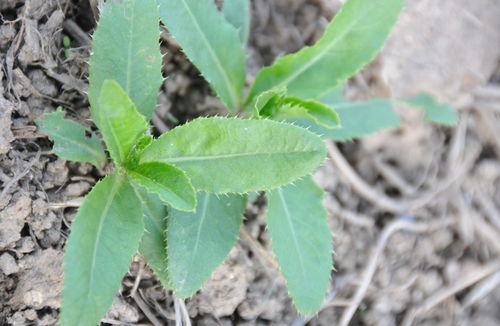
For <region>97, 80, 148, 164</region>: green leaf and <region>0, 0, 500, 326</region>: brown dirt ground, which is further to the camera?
<region>0, 0, 500, 326</region>: brown dirt ground

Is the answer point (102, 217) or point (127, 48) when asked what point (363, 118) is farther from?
point (102, 217)

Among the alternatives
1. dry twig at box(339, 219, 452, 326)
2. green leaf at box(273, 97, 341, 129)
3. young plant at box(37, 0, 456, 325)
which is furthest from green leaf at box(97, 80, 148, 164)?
dry twig at box(339, 219, 452, 326)

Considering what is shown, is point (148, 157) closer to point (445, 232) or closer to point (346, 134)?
point (346, 134)

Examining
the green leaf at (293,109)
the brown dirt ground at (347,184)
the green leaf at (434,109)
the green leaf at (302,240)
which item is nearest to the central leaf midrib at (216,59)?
the brown dirt ground at (347,184)

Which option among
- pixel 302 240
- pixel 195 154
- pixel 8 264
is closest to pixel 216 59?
pixel 195 154

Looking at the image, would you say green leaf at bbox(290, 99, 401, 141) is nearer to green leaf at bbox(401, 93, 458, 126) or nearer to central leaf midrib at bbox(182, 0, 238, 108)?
green leaf at bbox(401, 93, 458, 126)

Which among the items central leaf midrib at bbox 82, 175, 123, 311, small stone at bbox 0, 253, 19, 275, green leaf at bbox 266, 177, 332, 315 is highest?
central leaf midrib at bbox 82, 175, 123, 311
